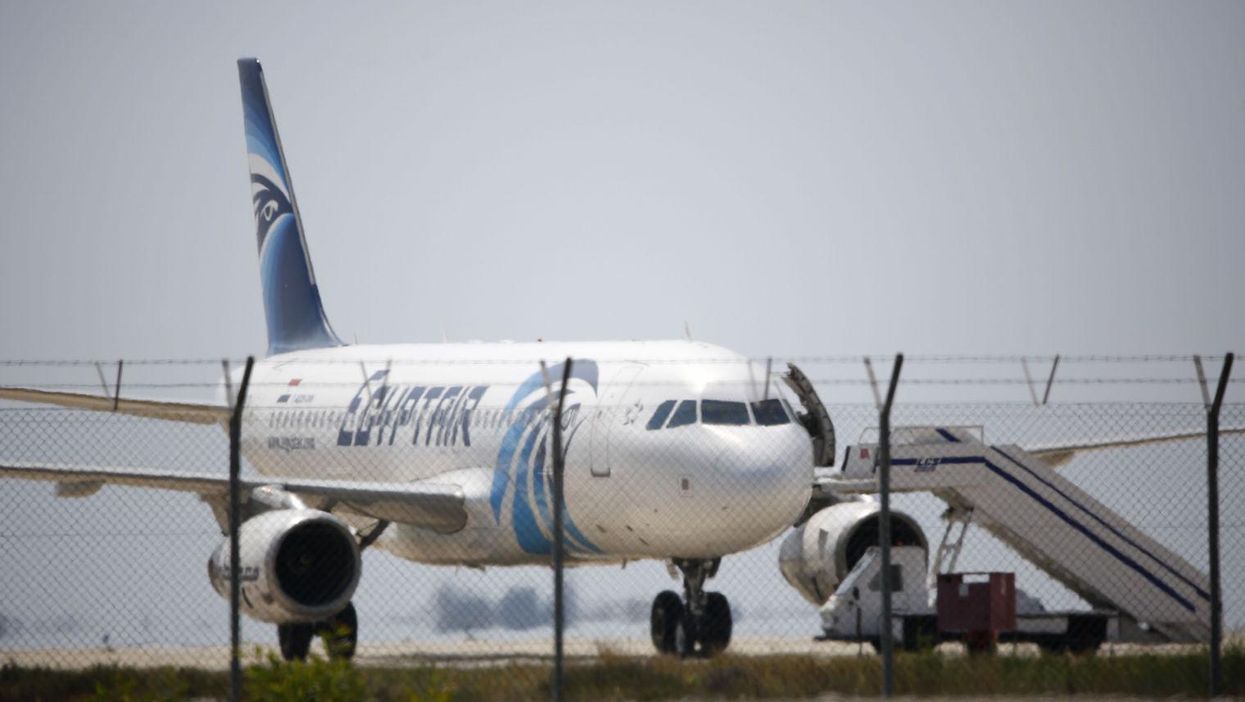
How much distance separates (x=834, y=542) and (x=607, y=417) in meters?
3.23

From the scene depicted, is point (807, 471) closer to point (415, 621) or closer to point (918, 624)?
point (918, 624)

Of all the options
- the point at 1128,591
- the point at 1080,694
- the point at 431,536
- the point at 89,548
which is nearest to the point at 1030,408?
the point at 1080,694

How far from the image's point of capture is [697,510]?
2423 centimetres

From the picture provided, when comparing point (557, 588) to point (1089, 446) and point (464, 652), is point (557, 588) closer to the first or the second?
point (464, 652)

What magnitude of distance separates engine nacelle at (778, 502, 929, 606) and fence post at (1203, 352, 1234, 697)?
891cm

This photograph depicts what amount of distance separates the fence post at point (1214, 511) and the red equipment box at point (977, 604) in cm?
498

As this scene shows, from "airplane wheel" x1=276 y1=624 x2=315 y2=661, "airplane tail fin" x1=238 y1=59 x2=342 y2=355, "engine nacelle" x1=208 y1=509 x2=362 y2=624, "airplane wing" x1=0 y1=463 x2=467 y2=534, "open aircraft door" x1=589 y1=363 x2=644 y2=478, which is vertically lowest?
"airplane wheel" x1=276 y1=624 x2=315 y2=661

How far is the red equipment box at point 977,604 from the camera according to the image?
75.0 ft

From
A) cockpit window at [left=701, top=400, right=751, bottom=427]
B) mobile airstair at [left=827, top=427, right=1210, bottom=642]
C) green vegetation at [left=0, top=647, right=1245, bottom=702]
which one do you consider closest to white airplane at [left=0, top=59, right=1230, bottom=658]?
cockpit window at [left=701, top=400, right=751, bottom=427]

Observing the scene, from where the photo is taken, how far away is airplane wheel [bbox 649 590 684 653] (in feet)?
85.9

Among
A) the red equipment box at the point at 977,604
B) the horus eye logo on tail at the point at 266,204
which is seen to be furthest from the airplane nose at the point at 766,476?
the horus eye logo on tail at the point at 266,204

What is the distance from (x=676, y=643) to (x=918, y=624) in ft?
10.9

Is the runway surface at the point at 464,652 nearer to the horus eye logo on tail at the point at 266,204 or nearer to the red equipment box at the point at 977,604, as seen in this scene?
the red equipment box at the point at 977,604

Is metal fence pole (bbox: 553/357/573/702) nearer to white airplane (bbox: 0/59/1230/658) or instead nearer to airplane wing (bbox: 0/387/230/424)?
white airplane (bbox: 0/59/1230/658)
